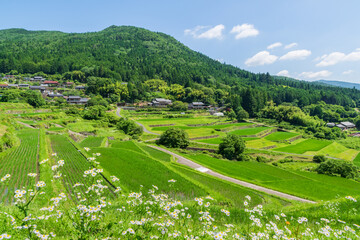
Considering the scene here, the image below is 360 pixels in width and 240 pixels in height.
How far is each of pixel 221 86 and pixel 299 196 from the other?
13927 cm

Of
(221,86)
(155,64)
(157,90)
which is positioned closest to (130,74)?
(157,90)

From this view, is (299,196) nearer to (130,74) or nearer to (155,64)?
(130,74)

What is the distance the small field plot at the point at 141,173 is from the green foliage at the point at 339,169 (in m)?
31.8

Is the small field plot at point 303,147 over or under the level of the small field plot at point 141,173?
under

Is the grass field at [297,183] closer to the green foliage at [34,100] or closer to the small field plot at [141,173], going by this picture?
the small field plot at [141,173]

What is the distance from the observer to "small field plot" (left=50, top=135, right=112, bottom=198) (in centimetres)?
1928

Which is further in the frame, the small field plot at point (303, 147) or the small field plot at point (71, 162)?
the small field plot at point (303, 147)

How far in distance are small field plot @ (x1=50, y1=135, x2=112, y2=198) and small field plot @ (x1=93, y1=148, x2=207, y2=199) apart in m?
2.73

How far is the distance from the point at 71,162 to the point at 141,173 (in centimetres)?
946

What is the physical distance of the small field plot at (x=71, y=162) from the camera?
19.3 meters

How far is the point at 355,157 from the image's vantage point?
5319 cm

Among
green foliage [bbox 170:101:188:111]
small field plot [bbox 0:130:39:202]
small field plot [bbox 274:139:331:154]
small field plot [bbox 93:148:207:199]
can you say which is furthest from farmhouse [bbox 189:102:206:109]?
small field plot [bbox 0:130:39:202]

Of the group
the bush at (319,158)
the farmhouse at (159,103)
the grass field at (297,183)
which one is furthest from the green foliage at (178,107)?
the bush at (319,158)

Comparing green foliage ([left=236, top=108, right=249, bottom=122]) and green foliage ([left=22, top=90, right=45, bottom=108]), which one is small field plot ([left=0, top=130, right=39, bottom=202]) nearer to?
green foliage ([left=22, top=90, right=45, bottom=108])
